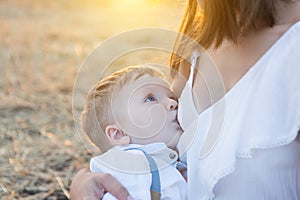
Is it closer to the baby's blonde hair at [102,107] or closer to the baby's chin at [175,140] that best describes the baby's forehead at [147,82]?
the baby's blonde hair at [102,107]

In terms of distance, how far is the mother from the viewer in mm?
1365

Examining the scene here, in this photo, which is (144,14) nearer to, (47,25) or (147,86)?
(47,25)

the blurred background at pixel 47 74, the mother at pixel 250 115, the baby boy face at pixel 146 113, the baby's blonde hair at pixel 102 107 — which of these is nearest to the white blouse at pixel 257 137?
the mother at pixel 250 115

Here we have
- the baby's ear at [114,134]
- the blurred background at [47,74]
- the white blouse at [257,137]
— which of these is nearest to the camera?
the white blouse at [257,137]

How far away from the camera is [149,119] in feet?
5.08

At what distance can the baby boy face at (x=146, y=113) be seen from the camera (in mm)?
1538

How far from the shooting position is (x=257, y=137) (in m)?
1.38

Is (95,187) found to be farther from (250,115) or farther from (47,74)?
(47,74)

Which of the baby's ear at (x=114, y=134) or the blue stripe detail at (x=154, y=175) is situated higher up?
the baby's ear at (x=114, y=134)

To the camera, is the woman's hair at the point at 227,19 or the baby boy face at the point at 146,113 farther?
the baby boy face at the point at 146,113

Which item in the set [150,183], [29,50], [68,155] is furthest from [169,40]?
[29,50]

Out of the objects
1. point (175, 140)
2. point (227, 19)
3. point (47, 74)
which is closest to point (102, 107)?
point (175, 140)

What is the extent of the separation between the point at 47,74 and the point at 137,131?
273cm

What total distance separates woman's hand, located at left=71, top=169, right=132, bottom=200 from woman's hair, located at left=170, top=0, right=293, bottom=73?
39 centimetres
